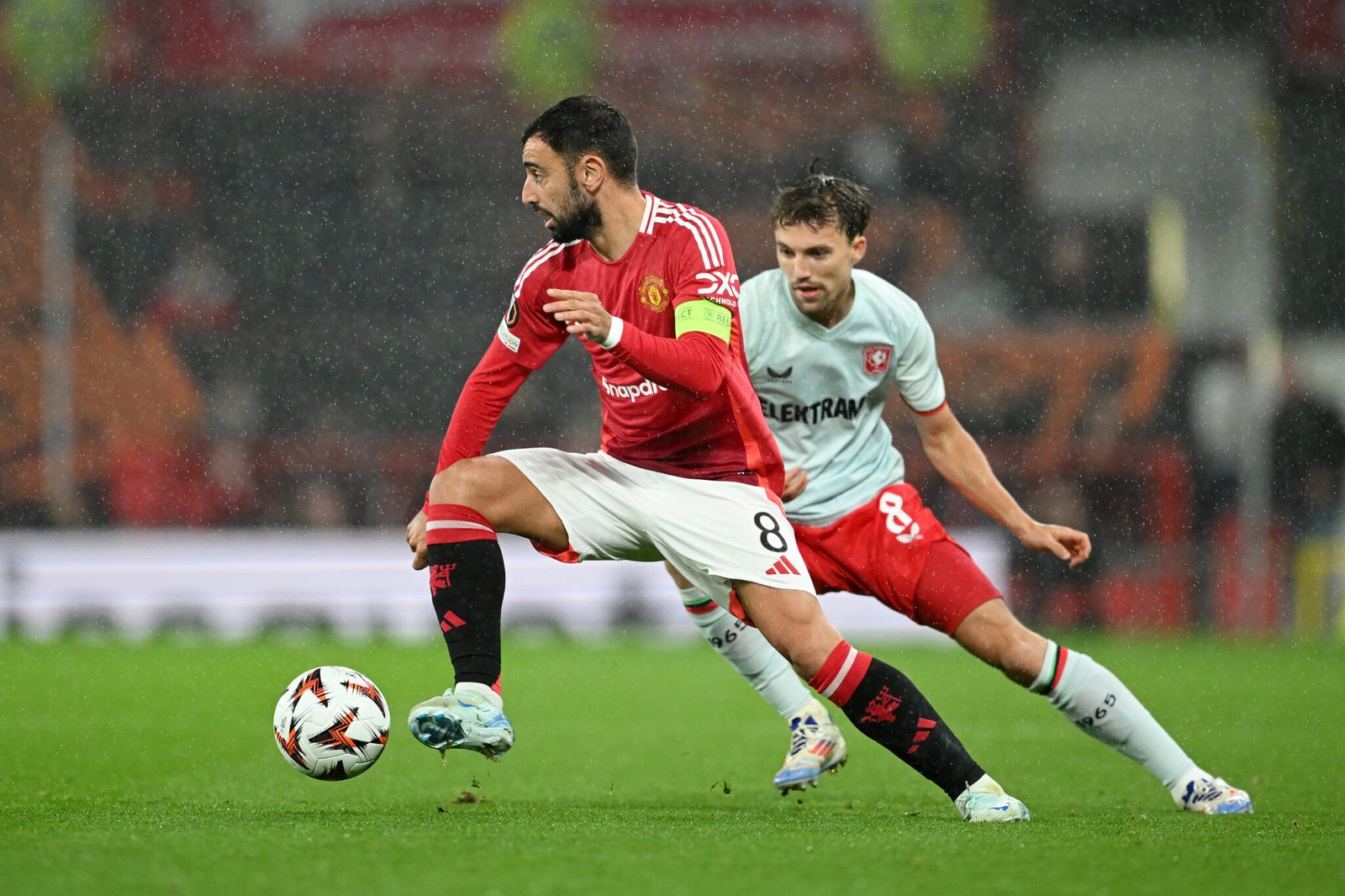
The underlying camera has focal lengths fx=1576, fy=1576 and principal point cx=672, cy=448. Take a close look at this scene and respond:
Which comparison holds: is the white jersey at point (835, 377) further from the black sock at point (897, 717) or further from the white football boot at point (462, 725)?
the white football boot at point (462, 725)

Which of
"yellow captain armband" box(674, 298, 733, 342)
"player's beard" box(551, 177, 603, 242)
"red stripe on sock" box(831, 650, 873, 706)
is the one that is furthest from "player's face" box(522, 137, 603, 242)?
"red stripe on sock" box(831, 650, 873, 706)

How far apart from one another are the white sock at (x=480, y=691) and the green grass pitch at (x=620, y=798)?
0.30 m

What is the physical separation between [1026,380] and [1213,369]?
1.81 m

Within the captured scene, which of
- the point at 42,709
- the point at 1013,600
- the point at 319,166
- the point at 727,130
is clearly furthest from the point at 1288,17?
the point at 42,709

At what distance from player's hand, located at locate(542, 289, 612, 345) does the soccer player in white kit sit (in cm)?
125

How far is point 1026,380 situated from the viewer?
15.4m

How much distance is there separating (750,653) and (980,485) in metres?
0.96

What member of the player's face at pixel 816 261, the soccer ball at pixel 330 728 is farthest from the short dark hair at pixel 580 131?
the soccer ball at pixel 330 728

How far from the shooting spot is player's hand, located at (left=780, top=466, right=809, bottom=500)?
4858 millimetres

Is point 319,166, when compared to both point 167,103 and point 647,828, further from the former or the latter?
point 647,828

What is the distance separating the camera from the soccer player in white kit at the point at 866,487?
15.1 ft

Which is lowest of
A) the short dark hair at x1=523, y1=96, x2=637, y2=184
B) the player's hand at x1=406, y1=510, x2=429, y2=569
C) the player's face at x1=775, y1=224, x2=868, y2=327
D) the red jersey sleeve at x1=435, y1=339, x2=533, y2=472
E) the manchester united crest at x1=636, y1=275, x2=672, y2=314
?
the player's hand at x1=406, y1=510, x2=429, y2=569

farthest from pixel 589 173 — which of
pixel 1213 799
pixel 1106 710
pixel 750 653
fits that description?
pixel 1213 799

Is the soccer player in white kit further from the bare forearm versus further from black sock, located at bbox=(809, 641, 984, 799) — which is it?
black sock, located at bbox=(809, 641, 984, 799)
